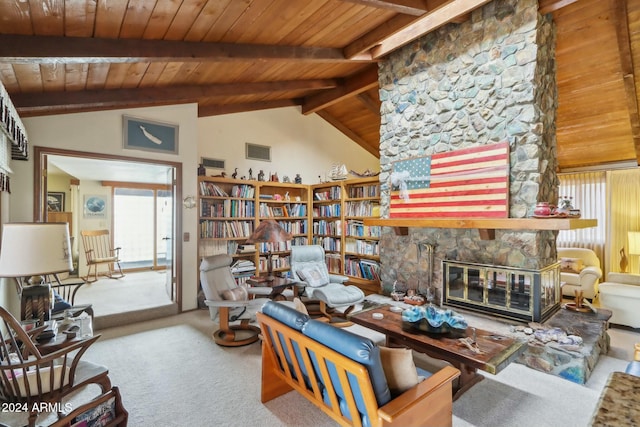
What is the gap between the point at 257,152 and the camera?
18.7ft

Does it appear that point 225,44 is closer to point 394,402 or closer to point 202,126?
point 202,126

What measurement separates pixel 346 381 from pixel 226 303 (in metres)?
2.02

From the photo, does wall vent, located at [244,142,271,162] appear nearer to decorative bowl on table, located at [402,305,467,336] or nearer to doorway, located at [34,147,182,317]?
doorway, located at [34,147,182,317]

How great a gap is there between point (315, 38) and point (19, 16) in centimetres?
256

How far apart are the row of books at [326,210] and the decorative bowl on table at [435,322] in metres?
3.38

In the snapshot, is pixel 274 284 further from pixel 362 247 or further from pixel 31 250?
pixel 31 250

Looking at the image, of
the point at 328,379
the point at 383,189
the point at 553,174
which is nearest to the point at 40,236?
the point at 328,379

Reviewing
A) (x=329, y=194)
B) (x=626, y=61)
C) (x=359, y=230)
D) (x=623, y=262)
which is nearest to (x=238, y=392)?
(x=359, y=230)

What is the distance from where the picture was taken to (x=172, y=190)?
14.4 ft

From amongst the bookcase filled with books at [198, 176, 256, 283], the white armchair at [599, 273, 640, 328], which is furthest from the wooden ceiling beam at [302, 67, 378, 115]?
the white armchair at [599, 273, 640, 328]

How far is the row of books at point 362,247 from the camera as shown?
17.1 ft

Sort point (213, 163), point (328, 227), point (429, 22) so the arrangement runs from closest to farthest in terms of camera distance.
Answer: point (429, 22) → point (213, 163) → point (328, 227)

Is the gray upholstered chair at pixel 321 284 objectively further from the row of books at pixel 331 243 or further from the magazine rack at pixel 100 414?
the magazine rack at pixel 100 414

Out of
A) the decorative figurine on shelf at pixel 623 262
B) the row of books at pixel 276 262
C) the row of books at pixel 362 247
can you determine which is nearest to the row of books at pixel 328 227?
the row of books at pixel 362 247
